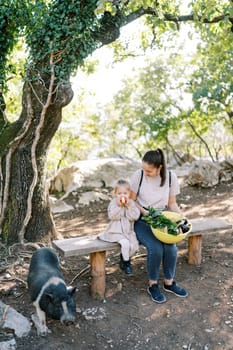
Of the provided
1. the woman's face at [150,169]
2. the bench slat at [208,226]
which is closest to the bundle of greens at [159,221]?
the woman's face at [150,169]

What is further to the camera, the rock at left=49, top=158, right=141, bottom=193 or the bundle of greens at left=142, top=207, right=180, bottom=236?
the rock at left=49, top=158, right=141, bottom=193

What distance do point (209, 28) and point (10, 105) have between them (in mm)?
3952

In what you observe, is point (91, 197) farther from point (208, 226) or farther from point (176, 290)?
point (176, 290)

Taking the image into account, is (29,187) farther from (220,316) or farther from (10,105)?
(10,105)

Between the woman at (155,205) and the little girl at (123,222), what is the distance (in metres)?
0.10

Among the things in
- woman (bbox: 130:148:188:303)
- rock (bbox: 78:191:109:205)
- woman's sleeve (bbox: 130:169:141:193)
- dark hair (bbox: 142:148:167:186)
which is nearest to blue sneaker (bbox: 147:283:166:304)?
woman (bbox: 130:148:188:303)

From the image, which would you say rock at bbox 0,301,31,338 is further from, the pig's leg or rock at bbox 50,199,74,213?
rock at bbox 50,199,74,213

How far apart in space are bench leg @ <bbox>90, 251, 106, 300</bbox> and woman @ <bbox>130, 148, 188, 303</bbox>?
448 millimetres

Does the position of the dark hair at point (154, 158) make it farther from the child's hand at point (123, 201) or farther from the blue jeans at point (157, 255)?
the blue jeans at point (157, 255)

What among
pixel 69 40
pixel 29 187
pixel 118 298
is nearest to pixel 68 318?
pixel 118 298

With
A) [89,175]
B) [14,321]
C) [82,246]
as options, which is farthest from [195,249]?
[89,175]

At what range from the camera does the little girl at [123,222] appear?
4.09 metres

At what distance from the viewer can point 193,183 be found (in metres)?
8.90

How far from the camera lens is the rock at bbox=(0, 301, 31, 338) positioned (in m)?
3.53
